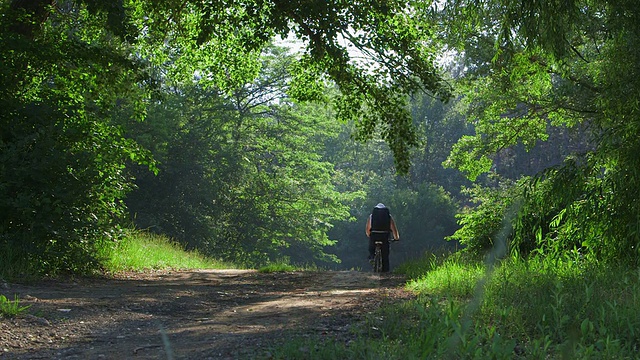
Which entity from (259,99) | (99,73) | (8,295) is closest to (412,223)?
(259,99)

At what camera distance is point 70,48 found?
429 inches

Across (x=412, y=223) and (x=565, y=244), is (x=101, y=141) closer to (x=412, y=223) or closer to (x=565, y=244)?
(x=565, y=244)

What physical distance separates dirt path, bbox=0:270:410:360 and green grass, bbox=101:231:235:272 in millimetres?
1412

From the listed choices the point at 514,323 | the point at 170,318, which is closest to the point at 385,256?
the point at 170,318

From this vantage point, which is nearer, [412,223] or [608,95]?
[608,95]

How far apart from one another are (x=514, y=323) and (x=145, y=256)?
10.8 m

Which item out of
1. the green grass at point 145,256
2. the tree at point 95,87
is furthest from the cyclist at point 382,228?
the green grass at point 145,256

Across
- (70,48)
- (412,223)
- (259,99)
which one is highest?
(259,99)

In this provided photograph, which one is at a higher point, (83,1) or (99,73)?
(83,1)

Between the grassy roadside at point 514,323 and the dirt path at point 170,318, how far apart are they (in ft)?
1.52

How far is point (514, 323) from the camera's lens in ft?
17.6

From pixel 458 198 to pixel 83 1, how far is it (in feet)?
208

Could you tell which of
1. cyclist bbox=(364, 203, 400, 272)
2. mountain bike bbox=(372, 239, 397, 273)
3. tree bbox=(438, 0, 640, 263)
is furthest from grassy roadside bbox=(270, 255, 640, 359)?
mountain bike bbox=(372, 239, 397, 273)

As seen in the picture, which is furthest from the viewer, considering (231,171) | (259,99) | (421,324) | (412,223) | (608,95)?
(412,223)
